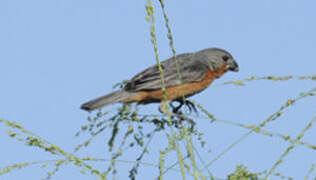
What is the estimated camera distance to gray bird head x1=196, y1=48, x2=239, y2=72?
7.87 metres

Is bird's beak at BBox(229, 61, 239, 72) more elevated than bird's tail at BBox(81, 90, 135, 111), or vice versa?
bird's tail at BBox(81, 90, 135, 111)

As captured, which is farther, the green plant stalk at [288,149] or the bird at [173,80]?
the bird at [173,80]

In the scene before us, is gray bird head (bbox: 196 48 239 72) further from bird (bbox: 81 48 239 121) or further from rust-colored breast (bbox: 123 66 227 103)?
rust-colored breast (bbox: 123 66 227 103)

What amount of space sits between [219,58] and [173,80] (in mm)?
1343

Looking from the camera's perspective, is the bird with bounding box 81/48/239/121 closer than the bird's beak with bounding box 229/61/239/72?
Yes

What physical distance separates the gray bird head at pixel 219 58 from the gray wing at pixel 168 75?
327 millimetres

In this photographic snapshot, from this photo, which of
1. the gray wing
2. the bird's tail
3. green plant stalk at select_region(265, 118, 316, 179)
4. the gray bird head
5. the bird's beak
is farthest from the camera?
the bird's beak

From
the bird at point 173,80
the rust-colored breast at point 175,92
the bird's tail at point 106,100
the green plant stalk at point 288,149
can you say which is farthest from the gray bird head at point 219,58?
the green plant stalk at point 288,149

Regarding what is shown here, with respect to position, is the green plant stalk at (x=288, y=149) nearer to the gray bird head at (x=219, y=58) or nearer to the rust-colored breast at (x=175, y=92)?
the rust-colored breast at (x=175, y=92)

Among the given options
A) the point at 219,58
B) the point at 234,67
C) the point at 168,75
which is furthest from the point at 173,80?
the point at 234,67

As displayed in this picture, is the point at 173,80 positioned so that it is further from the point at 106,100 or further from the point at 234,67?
the point at 234,67

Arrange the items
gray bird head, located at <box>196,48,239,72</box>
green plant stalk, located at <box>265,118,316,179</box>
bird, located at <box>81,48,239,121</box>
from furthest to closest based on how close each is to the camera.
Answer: gray bird head, located at <box>196,48,239,72</box>
bird, located at <box>81,48,239,121</box>
green plant stalk, located at <box>265,118,316,179</box>

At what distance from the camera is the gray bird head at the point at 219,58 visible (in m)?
7.87

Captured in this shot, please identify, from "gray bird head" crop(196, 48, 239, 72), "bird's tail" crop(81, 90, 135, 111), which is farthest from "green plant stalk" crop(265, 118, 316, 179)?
"gray bird head" crop(196, 48, 239, 72)
